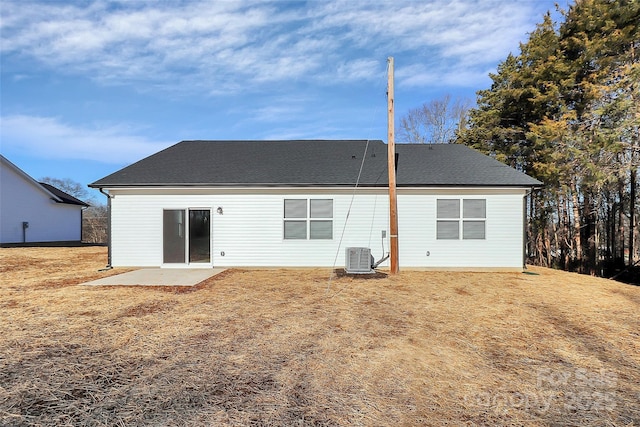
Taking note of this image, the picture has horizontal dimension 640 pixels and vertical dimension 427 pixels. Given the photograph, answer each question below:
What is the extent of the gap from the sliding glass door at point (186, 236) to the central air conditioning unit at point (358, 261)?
186 inches

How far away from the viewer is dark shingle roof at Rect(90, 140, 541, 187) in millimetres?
9930

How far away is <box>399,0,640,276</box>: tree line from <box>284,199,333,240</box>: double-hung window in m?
9.78

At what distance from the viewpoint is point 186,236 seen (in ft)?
32.8

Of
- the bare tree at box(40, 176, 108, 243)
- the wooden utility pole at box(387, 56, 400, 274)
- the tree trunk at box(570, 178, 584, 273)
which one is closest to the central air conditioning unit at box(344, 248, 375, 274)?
the wooden utility pole at box(387, 56, 400, 274)

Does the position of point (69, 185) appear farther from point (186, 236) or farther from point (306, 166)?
point (306, 166)

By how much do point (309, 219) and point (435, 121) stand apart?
1959 cm

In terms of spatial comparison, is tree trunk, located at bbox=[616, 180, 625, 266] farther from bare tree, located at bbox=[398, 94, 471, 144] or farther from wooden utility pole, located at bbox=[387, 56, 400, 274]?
wooden utility pole, located at bbox=[387, 56, 400, 274]

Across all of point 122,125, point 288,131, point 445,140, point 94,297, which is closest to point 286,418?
point 94,297

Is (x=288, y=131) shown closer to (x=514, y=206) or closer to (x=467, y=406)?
(x=514, y=206)

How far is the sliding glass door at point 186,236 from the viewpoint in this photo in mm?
10031

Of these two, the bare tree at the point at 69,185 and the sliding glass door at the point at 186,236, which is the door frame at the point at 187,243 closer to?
the sliding glass door at the point at 186,236

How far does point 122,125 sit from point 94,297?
1785 centimetres

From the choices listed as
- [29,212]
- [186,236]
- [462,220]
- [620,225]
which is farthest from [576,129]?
[29,212]

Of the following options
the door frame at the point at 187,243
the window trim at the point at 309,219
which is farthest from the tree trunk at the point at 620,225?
the door frame at the point at 187,243
